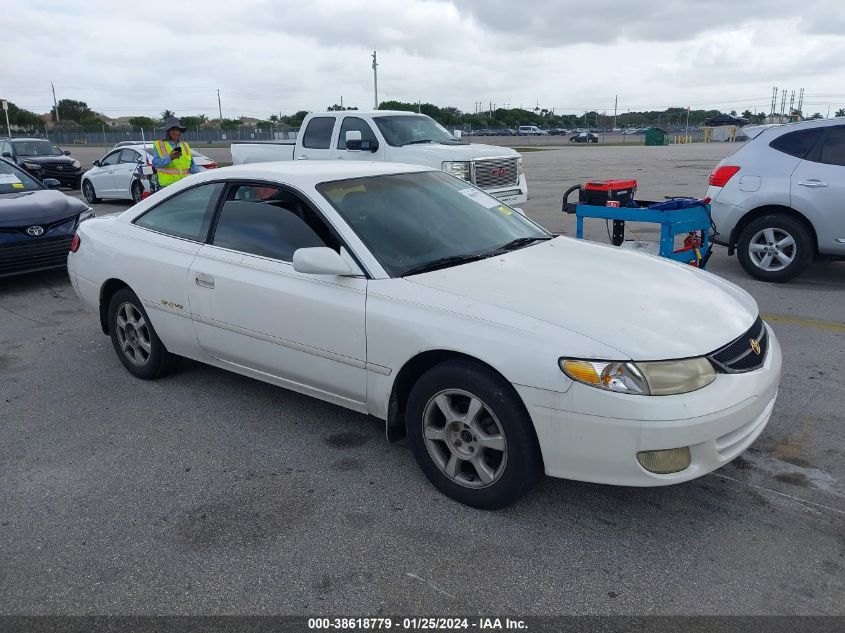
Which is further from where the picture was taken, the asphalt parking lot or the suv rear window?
the suv rear window

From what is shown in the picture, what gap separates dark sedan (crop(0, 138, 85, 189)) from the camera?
2030 centimetres

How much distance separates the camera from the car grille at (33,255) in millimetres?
7609

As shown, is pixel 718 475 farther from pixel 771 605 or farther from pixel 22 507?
pixel 22 507

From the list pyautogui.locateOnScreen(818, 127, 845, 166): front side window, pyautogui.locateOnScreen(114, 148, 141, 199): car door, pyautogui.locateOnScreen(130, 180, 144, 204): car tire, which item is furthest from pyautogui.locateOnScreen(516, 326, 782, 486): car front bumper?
pyautogui.locateOnScreen(114, 148, 141, 199): car door

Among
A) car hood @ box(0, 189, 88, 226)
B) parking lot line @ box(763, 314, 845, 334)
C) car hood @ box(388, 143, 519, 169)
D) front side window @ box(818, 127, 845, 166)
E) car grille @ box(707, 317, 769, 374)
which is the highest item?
front side window @ box(818, 127, 845, 166)

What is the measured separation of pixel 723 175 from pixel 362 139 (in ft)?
18.0

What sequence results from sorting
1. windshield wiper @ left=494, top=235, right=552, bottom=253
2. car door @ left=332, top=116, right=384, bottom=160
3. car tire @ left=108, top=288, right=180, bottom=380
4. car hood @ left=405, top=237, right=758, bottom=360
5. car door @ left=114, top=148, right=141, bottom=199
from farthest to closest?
car door @ left=114, top=148, right=141, bottom=199
car door @ left=332, top=116, right=384, bottom=160
car tire @ left=108, top=288, right=180, bottom=380
windshield wiper @ left=494, top=235, right=552, bottom=253
car hood @ left=405, top=237, right=758, bottom=360

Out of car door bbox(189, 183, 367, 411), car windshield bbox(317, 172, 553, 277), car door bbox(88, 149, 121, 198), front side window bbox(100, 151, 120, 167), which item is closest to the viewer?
car door bbox(189, 183, 367, 411)

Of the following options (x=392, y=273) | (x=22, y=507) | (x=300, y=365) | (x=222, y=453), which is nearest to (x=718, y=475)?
(x=392, y=273)

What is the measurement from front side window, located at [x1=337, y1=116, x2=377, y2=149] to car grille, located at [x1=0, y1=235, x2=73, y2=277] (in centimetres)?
465

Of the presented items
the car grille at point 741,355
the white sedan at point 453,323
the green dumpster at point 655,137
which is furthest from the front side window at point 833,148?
the green dumpster at point 655,137

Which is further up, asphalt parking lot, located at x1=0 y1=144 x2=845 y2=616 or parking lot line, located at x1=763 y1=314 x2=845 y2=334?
parking lot line, located at x1=763 y1=314 x2=845 y2=334

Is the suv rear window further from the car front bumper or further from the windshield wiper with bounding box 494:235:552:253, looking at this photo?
the car front bumper

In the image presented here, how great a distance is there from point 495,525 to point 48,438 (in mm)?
2708
